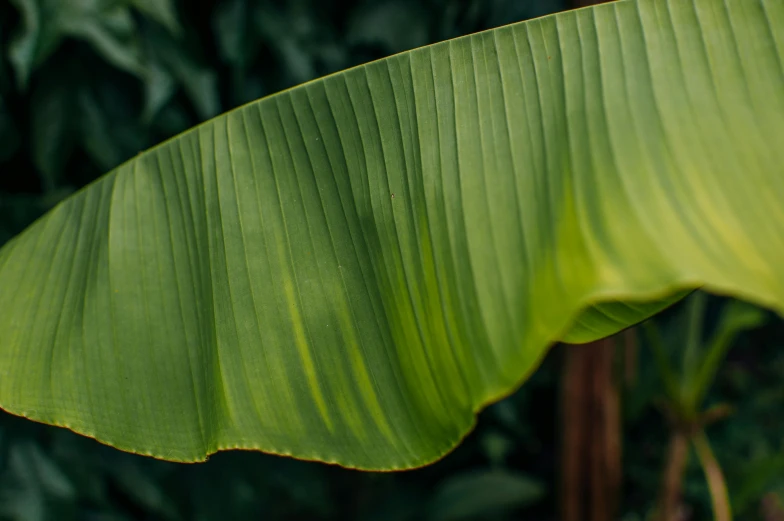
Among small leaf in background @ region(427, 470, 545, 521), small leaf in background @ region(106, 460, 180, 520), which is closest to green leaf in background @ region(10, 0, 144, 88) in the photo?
small leaf in background @ region(106, 460, 180, 520)

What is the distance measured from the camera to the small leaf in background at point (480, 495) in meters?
1.36

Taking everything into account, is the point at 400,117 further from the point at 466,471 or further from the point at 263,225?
the point at 466,471

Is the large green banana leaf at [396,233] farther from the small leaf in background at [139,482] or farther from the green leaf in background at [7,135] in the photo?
the small leaf in background at [139,482]

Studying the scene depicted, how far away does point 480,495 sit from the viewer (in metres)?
1.37

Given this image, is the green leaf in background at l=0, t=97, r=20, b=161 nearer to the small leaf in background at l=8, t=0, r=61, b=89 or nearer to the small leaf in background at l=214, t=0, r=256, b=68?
the small leaf in background at l=8, t=0, r=61, b=89

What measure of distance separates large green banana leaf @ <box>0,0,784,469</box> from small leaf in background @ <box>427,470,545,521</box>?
1.05 metres

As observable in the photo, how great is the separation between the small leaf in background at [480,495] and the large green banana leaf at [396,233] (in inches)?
41.5

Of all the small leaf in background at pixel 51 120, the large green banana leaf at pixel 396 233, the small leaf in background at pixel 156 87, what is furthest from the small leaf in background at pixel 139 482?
the large green banana leaf at pixel 396 233

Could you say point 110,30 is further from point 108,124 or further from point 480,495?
point 480,495

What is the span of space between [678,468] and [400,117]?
1.23 m

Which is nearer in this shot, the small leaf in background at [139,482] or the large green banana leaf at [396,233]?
the large green banana leaf at [396,233]

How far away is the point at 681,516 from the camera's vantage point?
5.31 ft

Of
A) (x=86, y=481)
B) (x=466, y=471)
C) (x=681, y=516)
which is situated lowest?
(x=681, y=516)

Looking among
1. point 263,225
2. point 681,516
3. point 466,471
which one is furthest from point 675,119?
point 681,516
